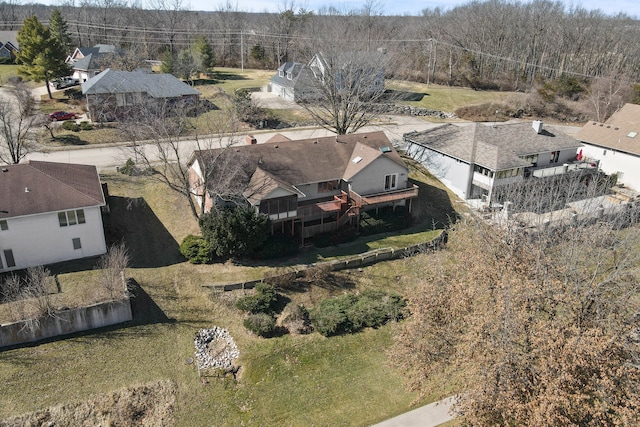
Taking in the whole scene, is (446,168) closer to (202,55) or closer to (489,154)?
(489,154)

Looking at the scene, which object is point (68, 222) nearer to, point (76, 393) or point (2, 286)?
point (2, 286)

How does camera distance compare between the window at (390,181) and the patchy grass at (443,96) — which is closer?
the window at (390,181)

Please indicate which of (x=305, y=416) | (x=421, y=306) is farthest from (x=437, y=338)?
(x=305, y=416)

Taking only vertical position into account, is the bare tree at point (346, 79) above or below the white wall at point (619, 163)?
above

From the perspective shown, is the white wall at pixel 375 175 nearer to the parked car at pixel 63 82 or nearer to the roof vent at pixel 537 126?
the roof vent at pixel 537 126

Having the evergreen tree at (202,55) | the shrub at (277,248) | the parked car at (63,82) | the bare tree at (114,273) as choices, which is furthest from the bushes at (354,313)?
the evergreen tree at (202,55)

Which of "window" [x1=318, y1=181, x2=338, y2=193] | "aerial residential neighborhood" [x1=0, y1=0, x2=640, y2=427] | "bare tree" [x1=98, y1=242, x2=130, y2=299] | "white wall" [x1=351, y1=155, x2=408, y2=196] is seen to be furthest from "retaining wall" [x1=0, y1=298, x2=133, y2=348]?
"white wall" [x1=351, y1=155, x2=408, y2=196]

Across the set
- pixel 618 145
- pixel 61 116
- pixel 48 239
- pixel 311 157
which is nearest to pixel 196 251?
pixel 48 239

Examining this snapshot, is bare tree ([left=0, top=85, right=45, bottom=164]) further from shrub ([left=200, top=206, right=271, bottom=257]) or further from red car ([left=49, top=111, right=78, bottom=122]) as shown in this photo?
shrub ([left=200, top=206, right=271, bottom=257])
